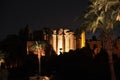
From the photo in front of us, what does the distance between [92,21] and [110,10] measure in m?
3.74

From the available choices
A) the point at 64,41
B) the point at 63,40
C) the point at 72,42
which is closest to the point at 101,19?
the point at 72,42

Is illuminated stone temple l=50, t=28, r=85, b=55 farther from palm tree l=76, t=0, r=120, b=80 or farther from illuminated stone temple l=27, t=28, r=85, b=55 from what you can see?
palm tree l=76, t=0, r=120, b=80

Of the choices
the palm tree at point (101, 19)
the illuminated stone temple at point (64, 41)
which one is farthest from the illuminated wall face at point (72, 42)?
the palm tree at point (101, 19)

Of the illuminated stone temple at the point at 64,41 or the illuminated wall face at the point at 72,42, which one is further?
the illuminated wall face at the point at 72,42

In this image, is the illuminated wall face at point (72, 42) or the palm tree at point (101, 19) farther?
the illuminated wall face at point (72, 42)

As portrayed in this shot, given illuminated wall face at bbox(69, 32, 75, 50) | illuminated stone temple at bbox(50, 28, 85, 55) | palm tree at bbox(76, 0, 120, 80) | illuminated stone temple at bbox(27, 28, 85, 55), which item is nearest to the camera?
palm tree at bbox(76, 0, 120, 80)

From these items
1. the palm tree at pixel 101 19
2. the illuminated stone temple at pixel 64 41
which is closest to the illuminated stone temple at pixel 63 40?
the illuminated stone temple at pixel 64 41

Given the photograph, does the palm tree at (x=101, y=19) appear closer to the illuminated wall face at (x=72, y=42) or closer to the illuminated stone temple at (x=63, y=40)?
the illuminated stone temple at (x=63, y=40)

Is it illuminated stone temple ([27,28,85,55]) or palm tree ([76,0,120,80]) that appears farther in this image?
illuminated stone temple ([27,28,85,55])

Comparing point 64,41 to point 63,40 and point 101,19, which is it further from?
point 101,19

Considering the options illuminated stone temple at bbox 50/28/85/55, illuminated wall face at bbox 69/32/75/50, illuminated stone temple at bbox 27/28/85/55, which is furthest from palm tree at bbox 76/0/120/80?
illuminated wall face at bbox 69/32/75/50

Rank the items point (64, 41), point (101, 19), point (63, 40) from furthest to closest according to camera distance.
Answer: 1. point (63, 40)
2. point (64, 41)
3. point (101, 19)

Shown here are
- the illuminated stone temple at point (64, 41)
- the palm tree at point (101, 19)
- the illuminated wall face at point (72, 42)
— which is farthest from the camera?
the illuminated wall face at point (72, 42)

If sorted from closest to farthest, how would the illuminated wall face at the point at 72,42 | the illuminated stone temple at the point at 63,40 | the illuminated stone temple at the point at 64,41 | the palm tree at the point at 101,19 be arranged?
the palm tree at the point at 101,19 < the illuminated stone temple at the point at 63,40 < the illuminated stone temple at the point at 64,41 < the illuminated wall face at the point at 72,42
